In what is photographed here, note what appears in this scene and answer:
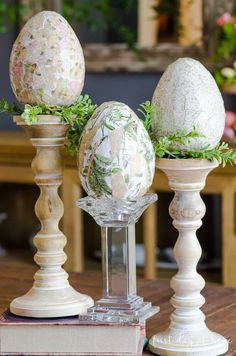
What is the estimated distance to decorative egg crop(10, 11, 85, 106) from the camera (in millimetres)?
1672

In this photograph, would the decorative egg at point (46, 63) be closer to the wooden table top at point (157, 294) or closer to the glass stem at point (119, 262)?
the glass stem at point (119, 262)

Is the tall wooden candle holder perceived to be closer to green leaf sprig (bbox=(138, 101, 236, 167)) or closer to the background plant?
green leaf sprig (bbox=(138, 101, 236, 167))

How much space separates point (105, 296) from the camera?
159cm

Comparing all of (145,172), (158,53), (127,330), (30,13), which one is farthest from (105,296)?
(30,13)

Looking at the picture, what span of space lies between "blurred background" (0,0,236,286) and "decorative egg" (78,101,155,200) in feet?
7.54

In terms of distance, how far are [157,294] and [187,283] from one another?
568 millimetres

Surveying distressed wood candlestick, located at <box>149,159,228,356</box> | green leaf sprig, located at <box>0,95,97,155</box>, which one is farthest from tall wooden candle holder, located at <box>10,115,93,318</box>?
distressed wood candlestick, located at <box>149,159,228,356</box>

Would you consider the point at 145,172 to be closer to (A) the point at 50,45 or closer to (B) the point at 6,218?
(A) the point at 50,45

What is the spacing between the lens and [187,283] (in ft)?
5.26

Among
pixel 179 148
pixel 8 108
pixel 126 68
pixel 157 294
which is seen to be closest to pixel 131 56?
pixel 126 68

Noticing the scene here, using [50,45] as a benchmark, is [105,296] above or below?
below

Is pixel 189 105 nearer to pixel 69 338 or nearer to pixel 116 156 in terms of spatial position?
pixel 116 156

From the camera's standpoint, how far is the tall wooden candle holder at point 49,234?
167 cm

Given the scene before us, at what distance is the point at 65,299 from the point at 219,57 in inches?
96.6
